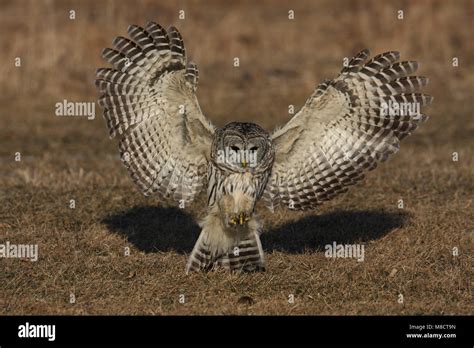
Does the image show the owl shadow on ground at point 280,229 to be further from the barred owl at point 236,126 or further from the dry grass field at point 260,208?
the barred owl at point 236,126

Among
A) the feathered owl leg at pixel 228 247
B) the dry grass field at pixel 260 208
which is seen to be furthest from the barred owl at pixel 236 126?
the dry grass field at pixel 260 208

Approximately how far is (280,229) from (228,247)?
1.61 meters

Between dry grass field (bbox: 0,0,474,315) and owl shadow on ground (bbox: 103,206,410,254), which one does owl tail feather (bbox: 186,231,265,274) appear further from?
owl shadow on ground (bbox: 103,206,410,254)

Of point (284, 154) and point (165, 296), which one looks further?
point (284, 154)

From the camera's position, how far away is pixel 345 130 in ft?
25.0

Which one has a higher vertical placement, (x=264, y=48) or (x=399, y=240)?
(x=264, y=48)

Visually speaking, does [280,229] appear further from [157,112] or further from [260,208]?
[157,112]

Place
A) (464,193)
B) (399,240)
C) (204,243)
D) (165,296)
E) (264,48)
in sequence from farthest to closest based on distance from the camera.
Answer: (264,48), (464,193), (399,240), (204,243), (165,296)

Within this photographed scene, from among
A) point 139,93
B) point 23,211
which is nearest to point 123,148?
point 139,93

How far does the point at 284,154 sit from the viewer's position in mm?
7629

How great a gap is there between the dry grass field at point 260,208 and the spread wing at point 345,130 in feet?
2.09

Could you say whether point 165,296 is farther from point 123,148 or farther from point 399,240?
point 399,240

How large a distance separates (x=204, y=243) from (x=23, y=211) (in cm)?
272

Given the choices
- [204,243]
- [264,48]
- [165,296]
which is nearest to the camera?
[165,296]
